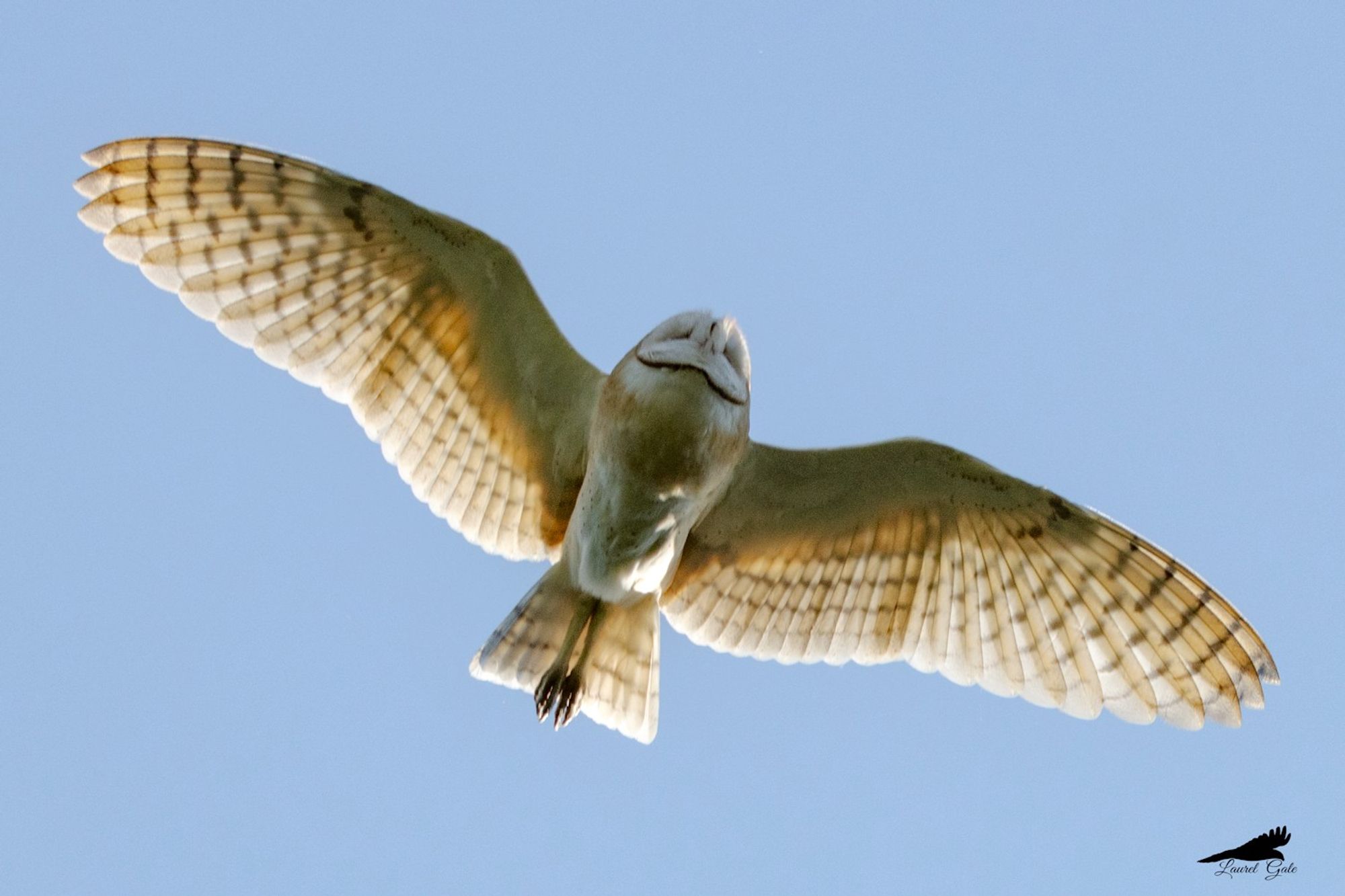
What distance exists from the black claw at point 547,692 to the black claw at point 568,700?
28 mm

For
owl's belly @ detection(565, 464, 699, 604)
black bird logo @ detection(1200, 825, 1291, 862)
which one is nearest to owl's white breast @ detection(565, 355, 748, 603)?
owl's belly @ detection(565, 464, 699, 604)

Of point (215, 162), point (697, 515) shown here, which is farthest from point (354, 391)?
point (697, 515)

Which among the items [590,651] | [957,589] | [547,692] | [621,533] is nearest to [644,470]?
[621,533]

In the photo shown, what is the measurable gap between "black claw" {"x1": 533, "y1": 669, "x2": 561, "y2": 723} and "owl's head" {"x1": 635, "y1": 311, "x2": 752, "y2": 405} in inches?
65.1

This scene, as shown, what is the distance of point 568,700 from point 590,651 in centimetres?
28

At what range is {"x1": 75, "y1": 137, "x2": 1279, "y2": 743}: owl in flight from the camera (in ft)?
23.0

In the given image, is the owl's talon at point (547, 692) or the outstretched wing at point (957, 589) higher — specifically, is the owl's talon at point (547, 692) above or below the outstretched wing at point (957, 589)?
below

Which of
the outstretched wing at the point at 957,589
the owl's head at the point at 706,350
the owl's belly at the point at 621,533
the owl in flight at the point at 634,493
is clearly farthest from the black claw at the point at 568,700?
the owl's head at the point at 706,350

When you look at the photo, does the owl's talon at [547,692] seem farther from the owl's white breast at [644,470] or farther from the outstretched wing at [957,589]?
the outstretched wing at [957,589]

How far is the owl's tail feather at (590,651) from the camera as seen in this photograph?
7.25m

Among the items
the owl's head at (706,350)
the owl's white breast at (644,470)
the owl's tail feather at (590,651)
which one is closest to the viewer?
the owl's white breast at (644,470)

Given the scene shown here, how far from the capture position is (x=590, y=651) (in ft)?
24.4

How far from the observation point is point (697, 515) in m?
7.47

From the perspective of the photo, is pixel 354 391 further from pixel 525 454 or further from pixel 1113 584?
pixel 1113 584
